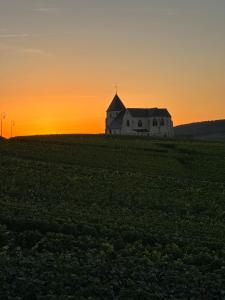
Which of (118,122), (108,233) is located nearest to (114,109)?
(118,122)

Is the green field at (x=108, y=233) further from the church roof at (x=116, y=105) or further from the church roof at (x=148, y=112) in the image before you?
the church roof at (x=116, y=105)

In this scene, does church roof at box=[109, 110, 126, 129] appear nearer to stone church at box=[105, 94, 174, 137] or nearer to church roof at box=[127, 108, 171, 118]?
stone church at box=[105, 94, 174, 137]

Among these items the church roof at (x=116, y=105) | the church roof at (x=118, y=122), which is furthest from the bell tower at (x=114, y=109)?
the church roof at (x=118, y=122)

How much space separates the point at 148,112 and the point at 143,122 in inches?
118

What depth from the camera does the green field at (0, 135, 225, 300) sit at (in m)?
17.1

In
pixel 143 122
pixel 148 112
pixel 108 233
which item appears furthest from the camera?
pixel 148 112

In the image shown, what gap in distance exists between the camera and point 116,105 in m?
142

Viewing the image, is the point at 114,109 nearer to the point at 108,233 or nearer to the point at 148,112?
the point at 148,112

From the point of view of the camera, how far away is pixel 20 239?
24.4 m

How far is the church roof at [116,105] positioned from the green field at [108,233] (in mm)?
85217

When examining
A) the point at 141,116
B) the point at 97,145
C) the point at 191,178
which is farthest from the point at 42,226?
the point at 141,116

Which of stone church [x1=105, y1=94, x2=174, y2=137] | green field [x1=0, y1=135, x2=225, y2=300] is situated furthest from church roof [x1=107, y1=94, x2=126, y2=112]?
green field [x1=0, y1=135, x2=225, y2=300]

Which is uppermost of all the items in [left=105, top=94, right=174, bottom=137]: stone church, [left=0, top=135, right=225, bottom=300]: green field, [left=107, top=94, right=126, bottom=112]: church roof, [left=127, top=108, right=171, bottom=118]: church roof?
[left=107, top=94, right=126, bottom=112]: church roof

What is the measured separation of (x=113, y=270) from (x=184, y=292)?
2681mm
